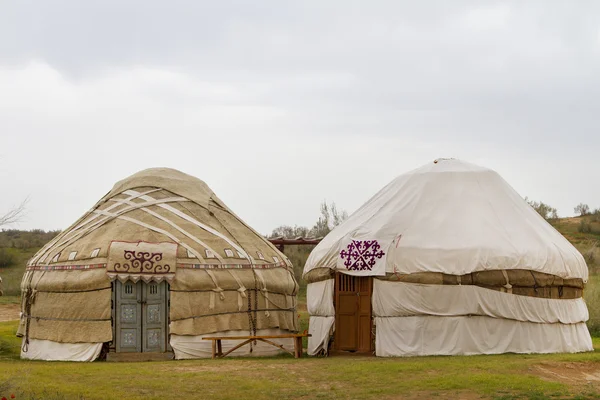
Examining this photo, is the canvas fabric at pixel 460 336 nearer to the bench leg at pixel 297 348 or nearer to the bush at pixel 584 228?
the bench leg at pixel 297 348

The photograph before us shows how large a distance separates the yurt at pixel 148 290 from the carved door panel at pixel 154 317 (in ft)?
0.06

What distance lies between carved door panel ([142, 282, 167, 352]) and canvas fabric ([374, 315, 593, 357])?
3.61 meters

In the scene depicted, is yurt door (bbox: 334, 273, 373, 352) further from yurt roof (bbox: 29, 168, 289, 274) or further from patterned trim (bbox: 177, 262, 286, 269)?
yurt roof (bbox: 29, 168, 289, 274)

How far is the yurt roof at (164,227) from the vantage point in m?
16.3

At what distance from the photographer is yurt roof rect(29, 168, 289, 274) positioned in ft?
53.6

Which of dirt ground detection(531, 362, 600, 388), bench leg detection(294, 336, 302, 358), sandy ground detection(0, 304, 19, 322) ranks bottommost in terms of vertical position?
dirt ground detection(531, 362, 600, 388)

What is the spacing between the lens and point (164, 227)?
16750mm

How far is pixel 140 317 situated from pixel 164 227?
1.67 meters

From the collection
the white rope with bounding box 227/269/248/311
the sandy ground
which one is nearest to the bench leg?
the white rope with bounding box 227/269/248/311

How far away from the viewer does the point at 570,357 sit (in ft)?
45.4

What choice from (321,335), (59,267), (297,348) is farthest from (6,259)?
(297,348)

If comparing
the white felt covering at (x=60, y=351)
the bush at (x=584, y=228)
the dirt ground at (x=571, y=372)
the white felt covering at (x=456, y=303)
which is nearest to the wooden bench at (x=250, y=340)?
the white felt covering at (x=456, y=303)

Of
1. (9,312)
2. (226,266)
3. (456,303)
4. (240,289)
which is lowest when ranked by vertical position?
(9,312)

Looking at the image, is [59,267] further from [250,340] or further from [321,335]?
[321,335]
